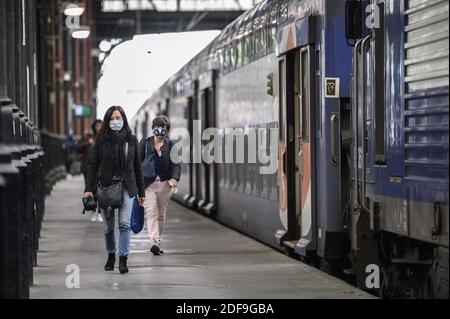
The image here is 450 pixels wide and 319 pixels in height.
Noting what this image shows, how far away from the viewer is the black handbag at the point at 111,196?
14.8 metres

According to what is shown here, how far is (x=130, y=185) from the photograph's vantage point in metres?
15.0

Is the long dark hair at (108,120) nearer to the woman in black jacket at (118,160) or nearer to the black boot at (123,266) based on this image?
the woman in black jacket at (118,160)

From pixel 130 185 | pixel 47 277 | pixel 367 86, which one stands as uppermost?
pixel 367 86

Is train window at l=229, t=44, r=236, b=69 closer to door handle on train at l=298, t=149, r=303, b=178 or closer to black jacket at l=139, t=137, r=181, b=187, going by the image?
black jacket at l=139, t=137, r=181, b=187

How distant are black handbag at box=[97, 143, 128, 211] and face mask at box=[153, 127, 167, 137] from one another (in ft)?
9.68

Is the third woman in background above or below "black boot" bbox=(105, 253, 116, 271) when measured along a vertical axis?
above

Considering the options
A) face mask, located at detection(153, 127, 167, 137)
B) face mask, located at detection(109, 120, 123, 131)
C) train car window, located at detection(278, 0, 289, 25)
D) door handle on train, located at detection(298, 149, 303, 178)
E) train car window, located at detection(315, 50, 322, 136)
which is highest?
train car window, located at detection(278, 0, 289, 25)

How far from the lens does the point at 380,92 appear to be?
12.0m

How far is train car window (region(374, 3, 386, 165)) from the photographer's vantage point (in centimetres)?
1191

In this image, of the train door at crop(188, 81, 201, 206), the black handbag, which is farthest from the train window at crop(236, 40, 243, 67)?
the black handbag

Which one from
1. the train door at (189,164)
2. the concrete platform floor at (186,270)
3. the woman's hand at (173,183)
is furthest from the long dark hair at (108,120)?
the train door at (189,164)
